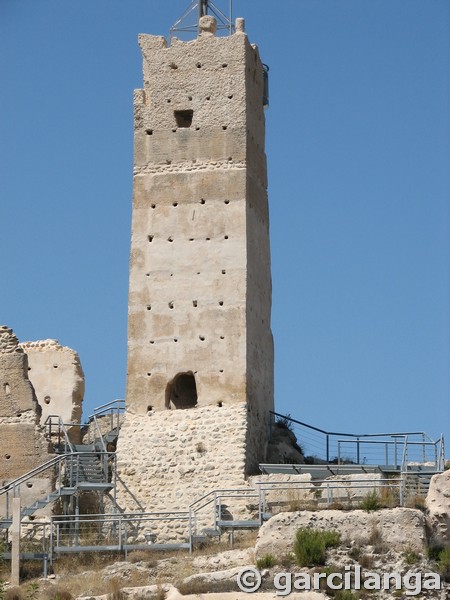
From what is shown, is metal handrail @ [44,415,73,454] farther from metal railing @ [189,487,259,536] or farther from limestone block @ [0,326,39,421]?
metal railing @ [189,487,259,536]

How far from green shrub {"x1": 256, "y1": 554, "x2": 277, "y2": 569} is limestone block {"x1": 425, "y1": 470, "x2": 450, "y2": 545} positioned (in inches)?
116

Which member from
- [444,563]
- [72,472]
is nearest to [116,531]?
[72,472]

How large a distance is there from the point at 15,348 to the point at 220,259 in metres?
4.69

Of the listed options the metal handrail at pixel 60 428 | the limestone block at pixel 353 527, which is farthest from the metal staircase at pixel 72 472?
the limestone block at pixel 353 527

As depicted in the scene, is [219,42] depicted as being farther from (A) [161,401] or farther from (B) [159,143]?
(A) [161,401]

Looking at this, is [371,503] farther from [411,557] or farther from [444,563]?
[444,563]

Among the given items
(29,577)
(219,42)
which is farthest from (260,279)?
(29,577)

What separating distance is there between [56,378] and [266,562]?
12.5 meters

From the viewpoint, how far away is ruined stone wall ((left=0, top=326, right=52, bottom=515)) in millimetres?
47750

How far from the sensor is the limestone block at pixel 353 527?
41938 mm

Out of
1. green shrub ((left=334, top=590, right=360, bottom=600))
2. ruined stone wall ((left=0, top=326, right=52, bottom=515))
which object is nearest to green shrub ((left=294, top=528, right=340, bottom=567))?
green shrub ((left=334, top=590, right=360, bottom=600))

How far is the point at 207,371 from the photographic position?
48.0 m

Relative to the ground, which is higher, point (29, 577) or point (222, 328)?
point (222, 328)

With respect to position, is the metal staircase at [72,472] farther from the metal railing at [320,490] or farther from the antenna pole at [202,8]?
the antenna pole at [202,8]
